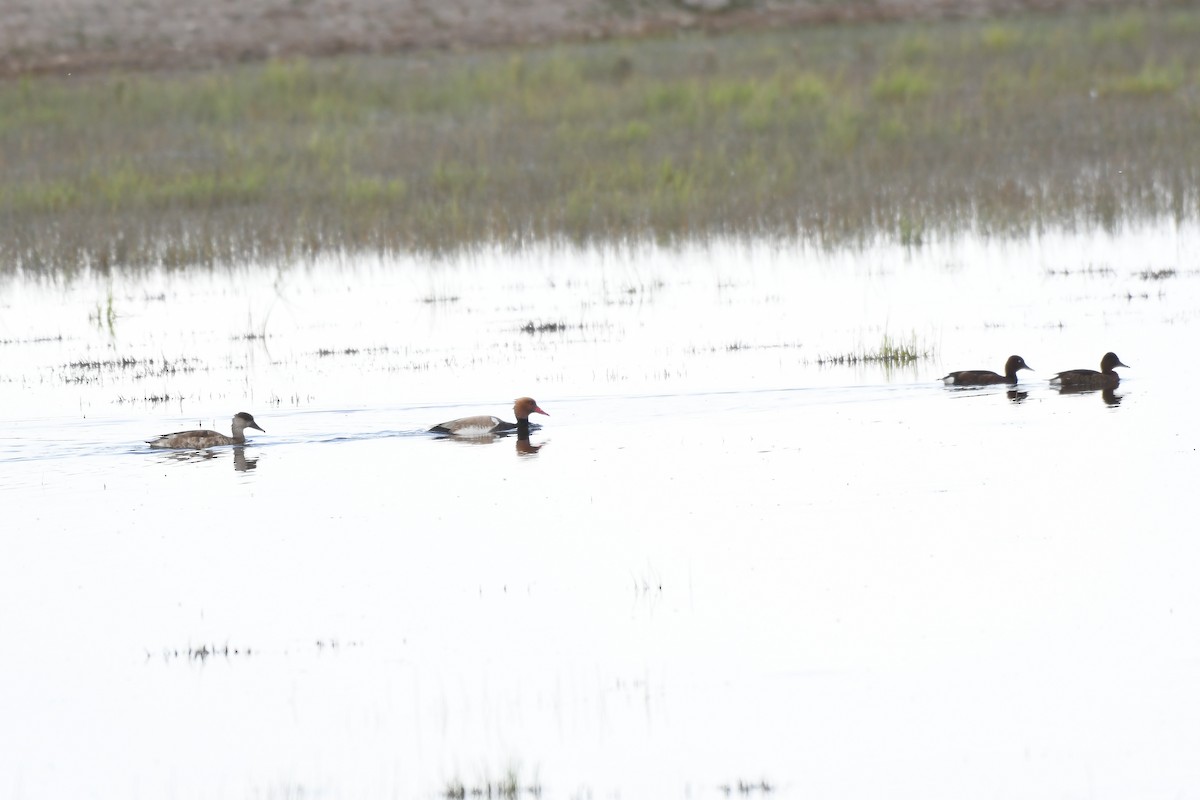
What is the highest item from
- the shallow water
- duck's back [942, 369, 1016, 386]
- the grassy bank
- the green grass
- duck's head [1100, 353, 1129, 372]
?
the grassy bank

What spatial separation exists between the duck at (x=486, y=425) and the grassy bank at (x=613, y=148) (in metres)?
9.01

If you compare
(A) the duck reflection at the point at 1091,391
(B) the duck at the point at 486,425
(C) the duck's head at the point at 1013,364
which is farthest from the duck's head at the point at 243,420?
(A) the duck reflection at the point at 1091,391

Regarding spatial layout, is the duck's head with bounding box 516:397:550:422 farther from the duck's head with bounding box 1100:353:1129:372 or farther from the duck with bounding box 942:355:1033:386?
the duck's head with bounding box 1100:353:1129:372

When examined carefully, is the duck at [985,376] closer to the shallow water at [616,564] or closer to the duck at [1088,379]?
the shallow water at [616,564]

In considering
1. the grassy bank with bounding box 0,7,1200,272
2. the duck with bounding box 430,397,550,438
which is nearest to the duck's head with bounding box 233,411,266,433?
the duck with bounding box 430,397,550,438

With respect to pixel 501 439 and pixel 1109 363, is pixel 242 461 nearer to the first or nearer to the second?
pixel 501 439

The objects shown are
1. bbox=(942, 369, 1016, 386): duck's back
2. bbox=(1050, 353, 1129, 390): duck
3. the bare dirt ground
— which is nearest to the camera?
bbox=(1050, 353, 1129, 390): duck

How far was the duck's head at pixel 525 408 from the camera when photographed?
12781 millimetres

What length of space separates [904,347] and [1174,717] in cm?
862

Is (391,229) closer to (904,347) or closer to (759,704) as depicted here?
(904,347)

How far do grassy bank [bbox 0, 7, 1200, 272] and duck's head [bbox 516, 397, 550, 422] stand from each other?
8900 millimetres

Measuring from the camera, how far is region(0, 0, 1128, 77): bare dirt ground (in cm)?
4331

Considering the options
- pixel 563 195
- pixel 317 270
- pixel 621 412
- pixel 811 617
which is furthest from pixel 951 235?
pixel 811 617

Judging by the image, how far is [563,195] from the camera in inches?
946
